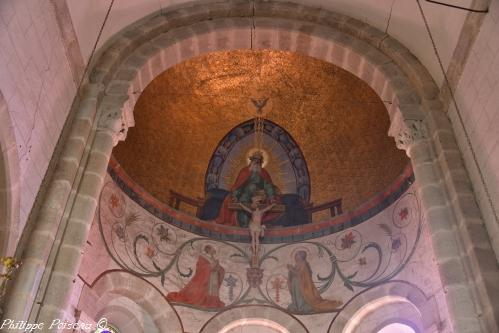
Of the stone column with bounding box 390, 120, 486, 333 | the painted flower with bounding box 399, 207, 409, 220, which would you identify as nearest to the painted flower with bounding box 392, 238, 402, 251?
the painted flower with bounding box 399, 207, 409, 220

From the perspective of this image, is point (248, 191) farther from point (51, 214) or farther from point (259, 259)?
point (51, 214)

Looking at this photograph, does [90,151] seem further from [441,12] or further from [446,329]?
[446,329]

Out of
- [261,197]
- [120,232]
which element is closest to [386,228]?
[261,197]

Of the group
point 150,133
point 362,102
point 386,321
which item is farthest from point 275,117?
point 386,321

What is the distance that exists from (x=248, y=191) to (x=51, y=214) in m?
5.58

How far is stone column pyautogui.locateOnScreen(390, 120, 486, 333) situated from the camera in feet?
17.3

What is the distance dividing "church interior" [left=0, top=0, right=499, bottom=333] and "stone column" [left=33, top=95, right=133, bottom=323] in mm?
23

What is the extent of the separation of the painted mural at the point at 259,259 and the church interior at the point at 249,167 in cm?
3

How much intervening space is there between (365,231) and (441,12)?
167 inches

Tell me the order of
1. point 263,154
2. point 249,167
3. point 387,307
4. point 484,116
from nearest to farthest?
point 484,116 < point 387,307 < point 249,167 < point 263,154

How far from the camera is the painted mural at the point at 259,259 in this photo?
8.90m

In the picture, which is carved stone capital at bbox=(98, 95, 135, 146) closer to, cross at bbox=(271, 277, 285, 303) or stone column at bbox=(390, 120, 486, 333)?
stone column at bbox=(390, 120, 486, 333)

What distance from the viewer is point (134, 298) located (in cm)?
888

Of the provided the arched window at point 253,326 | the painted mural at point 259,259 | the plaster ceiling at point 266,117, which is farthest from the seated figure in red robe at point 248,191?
the arched window at point 253,326
